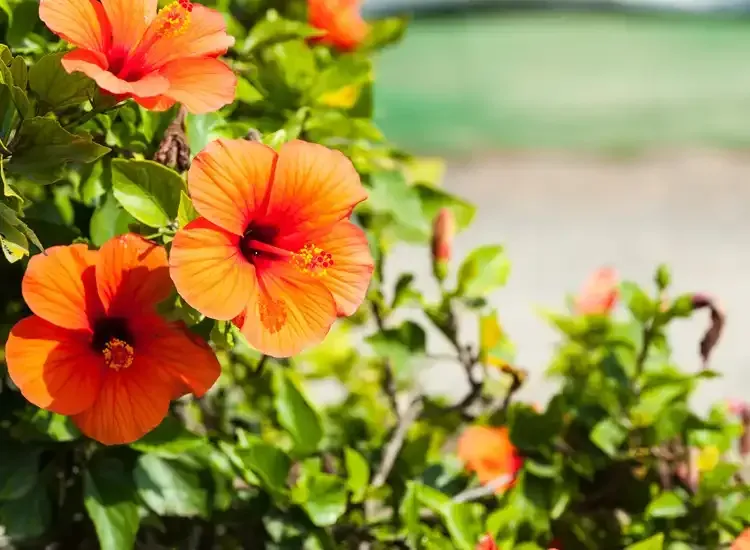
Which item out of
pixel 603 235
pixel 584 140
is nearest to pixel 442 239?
pixel 603 235

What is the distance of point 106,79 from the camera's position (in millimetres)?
562

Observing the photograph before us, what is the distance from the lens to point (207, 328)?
24.5 inches

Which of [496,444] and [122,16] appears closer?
[122,16]

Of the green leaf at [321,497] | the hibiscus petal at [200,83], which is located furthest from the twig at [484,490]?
the hibiscus petal at [200,83]

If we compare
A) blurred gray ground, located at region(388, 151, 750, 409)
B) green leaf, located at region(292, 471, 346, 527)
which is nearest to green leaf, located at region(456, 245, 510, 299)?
green leaf, located at region(292, 471, 346, 527)

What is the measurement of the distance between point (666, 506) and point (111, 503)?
50 cm

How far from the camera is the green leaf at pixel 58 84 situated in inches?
23.2

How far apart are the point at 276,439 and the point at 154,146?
1.90 ft

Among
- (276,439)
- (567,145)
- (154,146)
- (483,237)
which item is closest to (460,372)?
(483,237)

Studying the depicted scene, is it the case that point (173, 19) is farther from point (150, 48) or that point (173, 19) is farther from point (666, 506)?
point (666, 506)

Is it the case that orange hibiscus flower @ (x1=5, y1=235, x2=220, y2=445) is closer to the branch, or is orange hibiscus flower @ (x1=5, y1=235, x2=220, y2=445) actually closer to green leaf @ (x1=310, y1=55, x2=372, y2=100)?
green leaf @ (x1=310, y1=55, x2=372, y2=100)

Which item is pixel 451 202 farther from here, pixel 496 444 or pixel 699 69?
pixel 699 69

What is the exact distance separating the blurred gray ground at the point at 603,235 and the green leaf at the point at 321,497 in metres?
1.26

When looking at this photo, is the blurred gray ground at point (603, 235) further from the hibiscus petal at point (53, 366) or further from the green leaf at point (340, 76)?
the hibiscus petal at point (53, 366)
